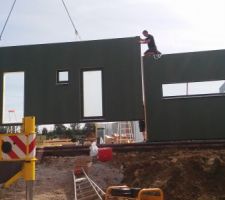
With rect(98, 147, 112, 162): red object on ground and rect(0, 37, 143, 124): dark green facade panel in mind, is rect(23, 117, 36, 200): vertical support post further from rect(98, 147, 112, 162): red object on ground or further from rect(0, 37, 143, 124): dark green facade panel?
rect(0, 37, 143, 124): dark green facade panel

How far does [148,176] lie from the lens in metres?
8.69

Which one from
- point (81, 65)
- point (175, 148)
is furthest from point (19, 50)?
point (175, 148)

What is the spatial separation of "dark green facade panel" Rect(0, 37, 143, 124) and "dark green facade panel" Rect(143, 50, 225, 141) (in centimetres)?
51

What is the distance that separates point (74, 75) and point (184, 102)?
159 inches

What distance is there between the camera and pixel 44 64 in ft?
50.8

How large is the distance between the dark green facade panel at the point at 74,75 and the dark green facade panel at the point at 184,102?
0.51 m

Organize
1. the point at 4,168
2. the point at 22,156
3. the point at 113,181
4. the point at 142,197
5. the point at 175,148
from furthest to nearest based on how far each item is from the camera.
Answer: the point at 175,148 → the point at 113,181 → the point at 4,168 → the point at 142,197 → the point at 22,156

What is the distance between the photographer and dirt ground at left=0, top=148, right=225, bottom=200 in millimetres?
7750

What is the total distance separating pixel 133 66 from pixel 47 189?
23.2 feet

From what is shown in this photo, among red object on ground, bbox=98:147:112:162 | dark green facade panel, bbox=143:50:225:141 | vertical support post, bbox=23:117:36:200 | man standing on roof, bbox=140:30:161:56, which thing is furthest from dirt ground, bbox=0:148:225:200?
man standing on roof, bbox=140:30:161:56

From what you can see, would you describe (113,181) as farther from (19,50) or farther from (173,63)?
(19,50)

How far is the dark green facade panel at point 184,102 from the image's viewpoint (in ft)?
46.6

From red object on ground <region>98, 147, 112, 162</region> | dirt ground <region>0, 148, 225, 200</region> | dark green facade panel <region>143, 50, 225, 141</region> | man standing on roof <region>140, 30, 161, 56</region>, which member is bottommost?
dirt ground <region>0, 148, 225, 200</region>

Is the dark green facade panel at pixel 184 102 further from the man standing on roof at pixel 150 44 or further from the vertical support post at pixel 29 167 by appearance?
the vertical support post at pixel 29 167
